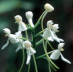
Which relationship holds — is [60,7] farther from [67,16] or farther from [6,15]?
[6,15]

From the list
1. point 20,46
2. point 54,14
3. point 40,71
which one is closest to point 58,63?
point 40,71

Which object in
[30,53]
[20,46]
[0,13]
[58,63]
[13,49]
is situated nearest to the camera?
[30,53]

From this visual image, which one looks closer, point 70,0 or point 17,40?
point 17,40

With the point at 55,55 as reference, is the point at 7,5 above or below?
above

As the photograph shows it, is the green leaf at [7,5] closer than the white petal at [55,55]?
No

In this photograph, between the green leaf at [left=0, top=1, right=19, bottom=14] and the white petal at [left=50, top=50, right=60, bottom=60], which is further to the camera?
the green leaf at [left=0, top=1, right=19, bottom=14]

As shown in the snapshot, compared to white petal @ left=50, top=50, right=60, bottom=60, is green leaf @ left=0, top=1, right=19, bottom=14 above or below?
above

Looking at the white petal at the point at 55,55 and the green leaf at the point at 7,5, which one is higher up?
the green leaf at the point at 7,5

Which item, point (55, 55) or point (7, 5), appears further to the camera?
point (7, 5)
